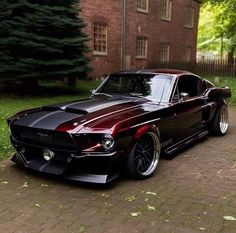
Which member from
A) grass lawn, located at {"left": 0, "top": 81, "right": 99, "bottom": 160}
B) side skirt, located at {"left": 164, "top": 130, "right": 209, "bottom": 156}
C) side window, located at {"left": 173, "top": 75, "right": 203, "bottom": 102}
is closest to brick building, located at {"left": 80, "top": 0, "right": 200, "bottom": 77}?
grass lawn, located at {"left": 0, "top": 81, "right": 99, "bottom": 160}

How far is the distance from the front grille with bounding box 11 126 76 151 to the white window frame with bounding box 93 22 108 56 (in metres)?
15.8

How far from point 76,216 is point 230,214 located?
5.69 ft

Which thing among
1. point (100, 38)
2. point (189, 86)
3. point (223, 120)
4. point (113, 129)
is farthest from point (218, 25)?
point (113, 129)

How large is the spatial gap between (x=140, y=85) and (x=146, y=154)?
1.61m

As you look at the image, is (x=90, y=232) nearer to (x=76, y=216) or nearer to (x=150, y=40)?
(x=76, y=216)

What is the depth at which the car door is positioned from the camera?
285 inches

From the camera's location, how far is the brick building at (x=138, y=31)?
2162 cm

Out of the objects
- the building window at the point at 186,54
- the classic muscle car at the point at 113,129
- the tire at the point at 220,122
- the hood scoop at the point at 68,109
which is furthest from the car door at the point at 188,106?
the building window at the point at 186,54

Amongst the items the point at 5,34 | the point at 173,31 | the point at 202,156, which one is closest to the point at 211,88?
the point at 202,156

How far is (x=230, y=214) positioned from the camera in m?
4.89

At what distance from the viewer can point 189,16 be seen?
32438mm

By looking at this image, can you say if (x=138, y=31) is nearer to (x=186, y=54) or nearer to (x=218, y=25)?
(x=186, y=54)

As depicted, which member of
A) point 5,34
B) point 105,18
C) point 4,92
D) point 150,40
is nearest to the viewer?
point 5,34

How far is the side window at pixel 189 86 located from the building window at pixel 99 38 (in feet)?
44.3
